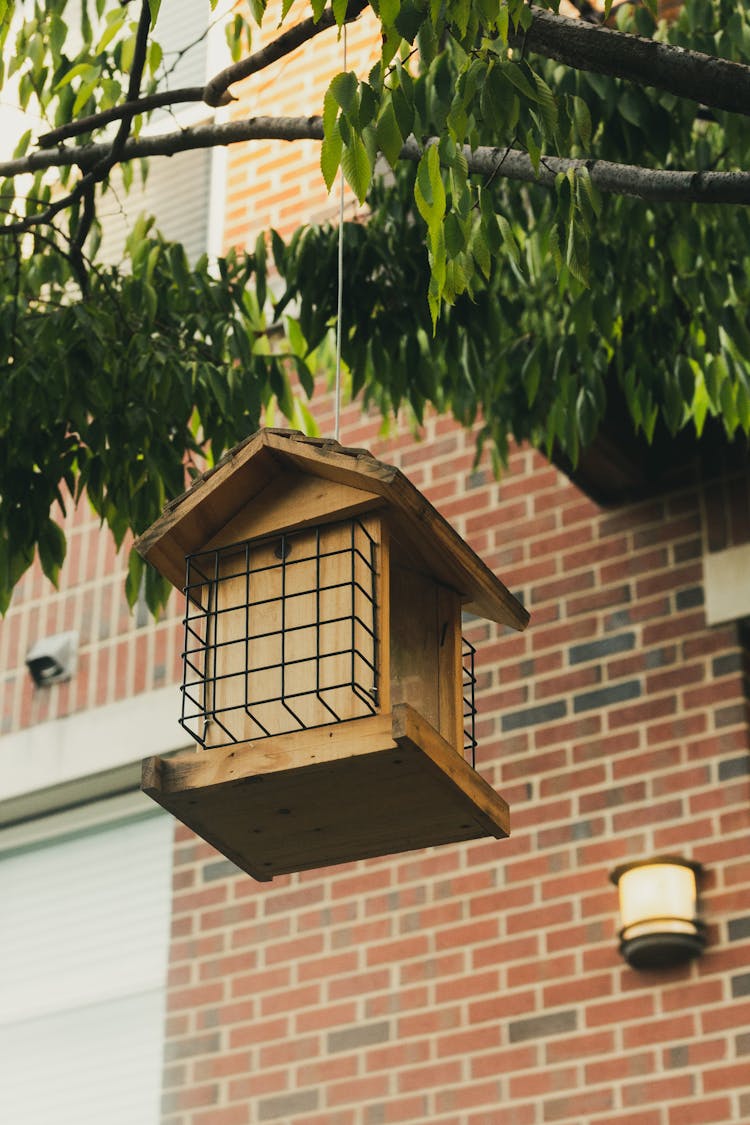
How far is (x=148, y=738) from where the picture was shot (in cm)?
702

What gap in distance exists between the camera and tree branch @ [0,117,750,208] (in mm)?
3729

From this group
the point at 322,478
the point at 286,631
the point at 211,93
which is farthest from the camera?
the point at 211,93

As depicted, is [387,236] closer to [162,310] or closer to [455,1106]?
[162,310]

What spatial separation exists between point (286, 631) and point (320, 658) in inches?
4.1

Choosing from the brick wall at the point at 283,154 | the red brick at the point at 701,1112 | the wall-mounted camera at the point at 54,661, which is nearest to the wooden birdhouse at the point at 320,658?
the red brick at the point at 701,1112

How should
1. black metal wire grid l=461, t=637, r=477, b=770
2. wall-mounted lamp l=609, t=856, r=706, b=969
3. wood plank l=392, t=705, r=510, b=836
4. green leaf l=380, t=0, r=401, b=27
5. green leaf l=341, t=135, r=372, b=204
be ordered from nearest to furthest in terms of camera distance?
green leaf l=380, t=0, r=401, b=27, green leaf l=341, t=135, r=372, b=204, wood plank l=392, t=705, r=510, b=836, black metal wire grid l=461, t=637, r=477, b=770, wall-mounted lamp l=609, t=856, r=706, b=969

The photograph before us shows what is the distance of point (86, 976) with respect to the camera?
277 inches

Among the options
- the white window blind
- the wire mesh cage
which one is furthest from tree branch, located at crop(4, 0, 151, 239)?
the white window blind

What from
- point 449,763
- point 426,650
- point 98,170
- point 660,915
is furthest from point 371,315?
point 449,763

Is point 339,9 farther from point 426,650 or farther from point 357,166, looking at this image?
point 426,650

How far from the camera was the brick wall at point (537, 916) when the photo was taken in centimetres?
560

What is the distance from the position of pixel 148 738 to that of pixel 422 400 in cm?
208

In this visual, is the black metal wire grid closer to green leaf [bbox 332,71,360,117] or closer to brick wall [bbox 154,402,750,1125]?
brick wall [bbox 154,402,750,1125]

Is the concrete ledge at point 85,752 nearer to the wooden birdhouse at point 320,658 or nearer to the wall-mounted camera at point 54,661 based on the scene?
the wall-mounted camera at point 54,661
